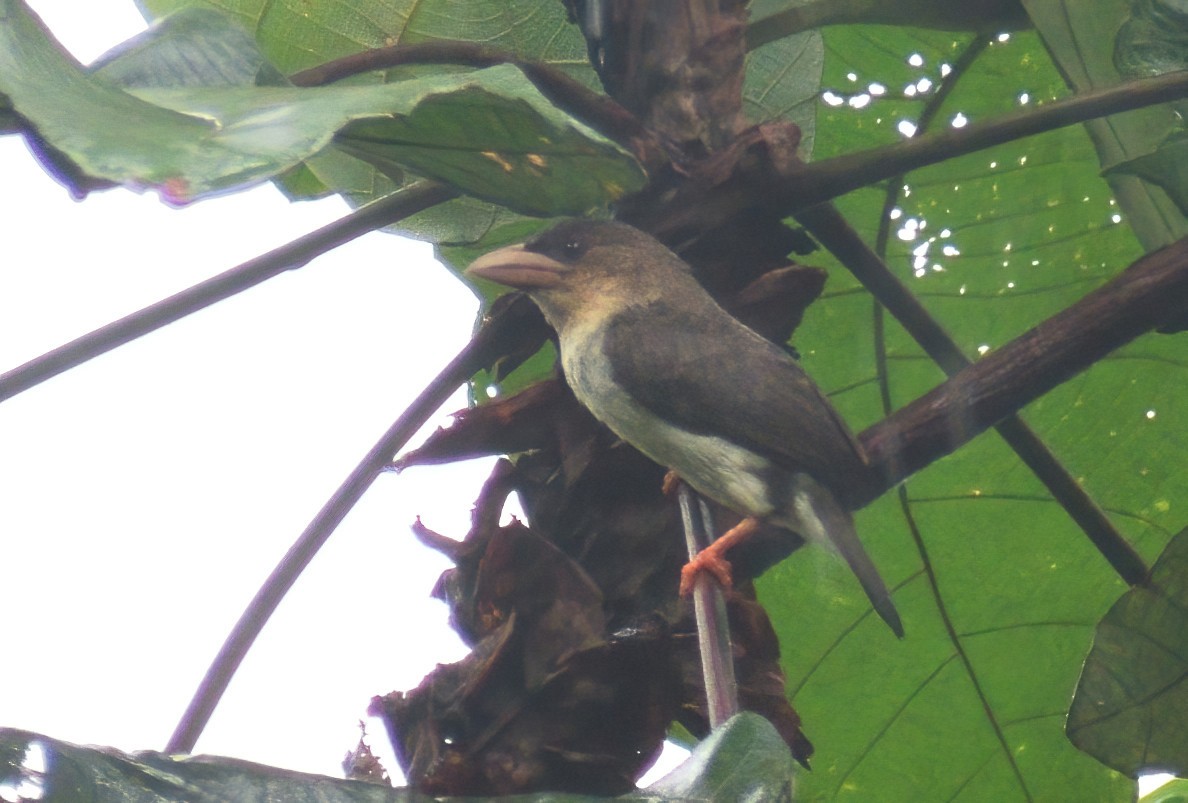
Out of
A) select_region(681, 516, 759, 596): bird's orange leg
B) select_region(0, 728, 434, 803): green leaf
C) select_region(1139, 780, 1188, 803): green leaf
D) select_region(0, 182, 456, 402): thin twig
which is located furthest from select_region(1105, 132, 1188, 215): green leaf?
select_region(1139, 780, 1188, 803): green leaf

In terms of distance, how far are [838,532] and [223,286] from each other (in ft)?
3.95

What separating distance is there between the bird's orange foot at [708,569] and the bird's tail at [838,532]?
0.54 meters

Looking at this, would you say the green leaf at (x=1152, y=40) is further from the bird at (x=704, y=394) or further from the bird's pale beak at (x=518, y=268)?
the bird's pale beak at (x=518, y=268)

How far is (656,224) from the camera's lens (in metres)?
1.95

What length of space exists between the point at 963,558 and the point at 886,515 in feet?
0.62

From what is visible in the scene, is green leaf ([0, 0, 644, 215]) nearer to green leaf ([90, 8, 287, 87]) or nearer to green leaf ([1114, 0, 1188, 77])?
green leaf ([90, 8, 287, 87])

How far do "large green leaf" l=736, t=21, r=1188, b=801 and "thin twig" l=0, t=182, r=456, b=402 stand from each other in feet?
3.56

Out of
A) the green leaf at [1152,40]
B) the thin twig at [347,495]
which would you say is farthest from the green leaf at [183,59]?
the green leaf at [1152,40]

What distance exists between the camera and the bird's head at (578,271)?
2.61 metres

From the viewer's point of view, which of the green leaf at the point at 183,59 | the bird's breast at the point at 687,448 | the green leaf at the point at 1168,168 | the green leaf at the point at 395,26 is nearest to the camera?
the green leaf at the point at 183,59

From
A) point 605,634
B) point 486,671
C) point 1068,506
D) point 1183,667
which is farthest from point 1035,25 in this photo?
point 486,671

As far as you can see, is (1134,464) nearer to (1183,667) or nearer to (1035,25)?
(1183,667)

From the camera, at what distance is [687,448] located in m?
2.38

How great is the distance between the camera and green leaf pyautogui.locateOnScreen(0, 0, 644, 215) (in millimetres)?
1034
